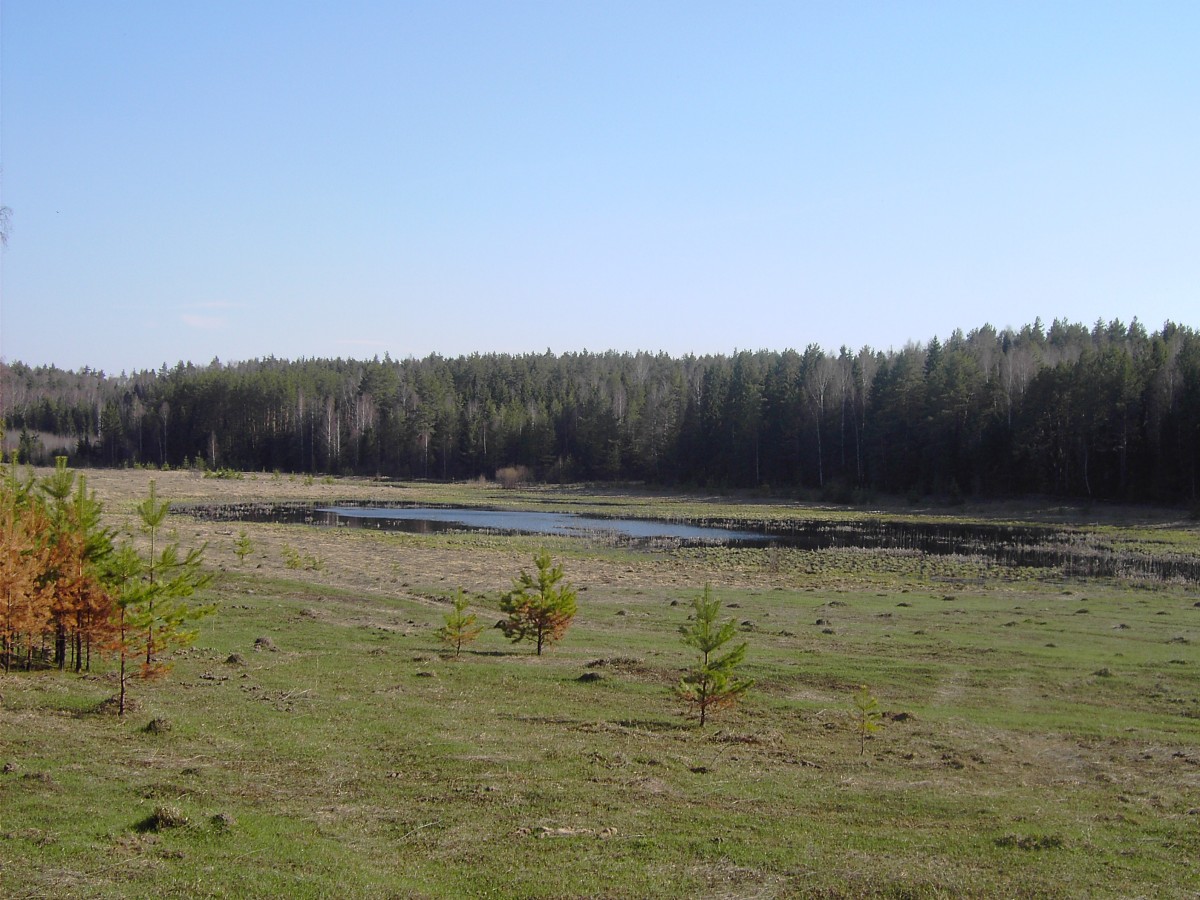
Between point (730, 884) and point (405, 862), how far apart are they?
3.67 meters

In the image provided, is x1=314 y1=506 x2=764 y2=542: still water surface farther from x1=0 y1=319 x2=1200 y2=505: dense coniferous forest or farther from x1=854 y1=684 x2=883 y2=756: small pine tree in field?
x1=854 y1=684 x2=883 y2=756: small pine tree in field

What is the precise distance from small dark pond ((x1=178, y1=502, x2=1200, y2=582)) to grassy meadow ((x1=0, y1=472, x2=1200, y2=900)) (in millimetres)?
20912

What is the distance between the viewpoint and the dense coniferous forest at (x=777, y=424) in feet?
287

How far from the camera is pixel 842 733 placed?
17531 mm

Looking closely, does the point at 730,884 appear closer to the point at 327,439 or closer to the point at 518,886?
the point at 518,886

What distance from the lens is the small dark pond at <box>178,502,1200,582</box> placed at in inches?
2050

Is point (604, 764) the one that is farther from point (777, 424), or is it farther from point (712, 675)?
point (777, 424)

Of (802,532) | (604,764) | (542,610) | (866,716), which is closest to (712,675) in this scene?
(866,716)

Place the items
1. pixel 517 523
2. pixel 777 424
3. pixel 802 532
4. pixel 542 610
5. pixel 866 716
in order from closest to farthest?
pixel 866 716, pixel 542 610, pixel 802 532, pixel 517 523, pixel 777 424

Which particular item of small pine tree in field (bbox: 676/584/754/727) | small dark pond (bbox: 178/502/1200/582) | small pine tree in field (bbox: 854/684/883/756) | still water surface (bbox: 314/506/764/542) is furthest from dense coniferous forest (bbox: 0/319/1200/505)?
small pine tree in field (bbox: 854/684/883/756)

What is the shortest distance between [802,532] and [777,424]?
51.8 meters

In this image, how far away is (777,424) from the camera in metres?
121

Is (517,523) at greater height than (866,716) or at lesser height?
greater

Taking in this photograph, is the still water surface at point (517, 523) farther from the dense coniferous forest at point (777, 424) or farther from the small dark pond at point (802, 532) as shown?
the dense coniferous forest at point (777, 424)
